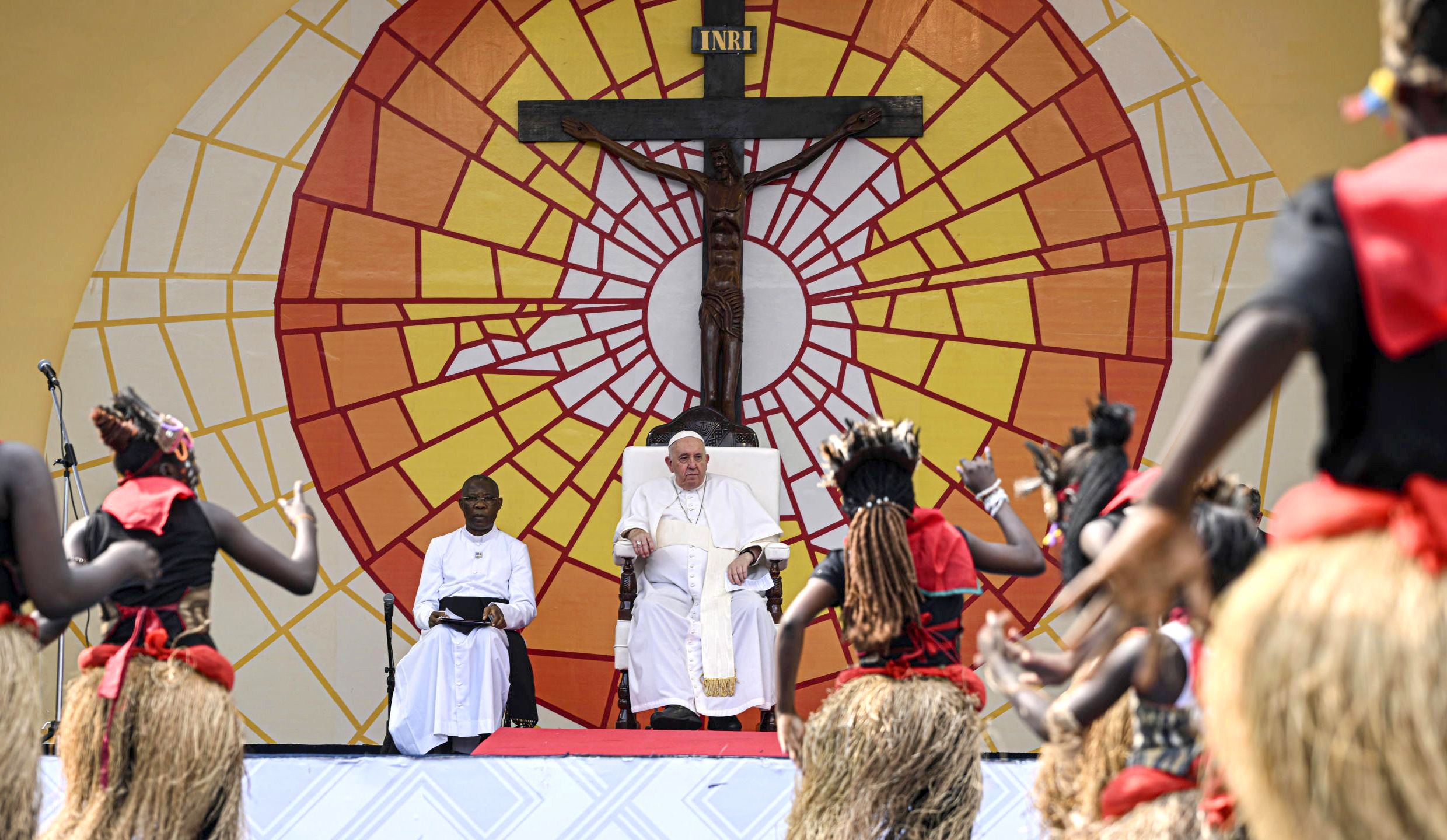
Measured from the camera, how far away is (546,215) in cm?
667

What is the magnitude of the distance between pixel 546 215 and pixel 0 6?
2854 mm

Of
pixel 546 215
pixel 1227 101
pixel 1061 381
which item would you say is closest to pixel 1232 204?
pixel 1227 101

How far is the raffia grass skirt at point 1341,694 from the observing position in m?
1.15

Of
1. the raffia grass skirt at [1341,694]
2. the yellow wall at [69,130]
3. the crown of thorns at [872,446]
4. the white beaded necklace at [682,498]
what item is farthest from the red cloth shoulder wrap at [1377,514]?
the yellow wall at [69,130]

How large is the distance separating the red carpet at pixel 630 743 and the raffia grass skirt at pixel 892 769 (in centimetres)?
86

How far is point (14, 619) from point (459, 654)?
3117 mm

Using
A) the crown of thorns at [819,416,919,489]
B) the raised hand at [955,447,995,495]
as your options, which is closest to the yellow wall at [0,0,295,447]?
the crown of thorns at [819,416,919,489]

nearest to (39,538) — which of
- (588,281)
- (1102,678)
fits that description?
(1102,678)

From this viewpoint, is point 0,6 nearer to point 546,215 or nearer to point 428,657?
point 546,215

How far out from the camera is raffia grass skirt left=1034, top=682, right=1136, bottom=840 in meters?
2.46

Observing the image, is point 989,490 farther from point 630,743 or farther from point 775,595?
point 775,595

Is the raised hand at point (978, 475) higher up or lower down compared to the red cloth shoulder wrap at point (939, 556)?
higher up

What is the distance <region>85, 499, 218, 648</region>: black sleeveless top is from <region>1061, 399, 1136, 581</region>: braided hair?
1833 mm

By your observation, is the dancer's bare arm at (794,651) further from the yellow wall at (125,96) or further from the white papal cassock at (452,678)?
the yellow wall at (125,96)
